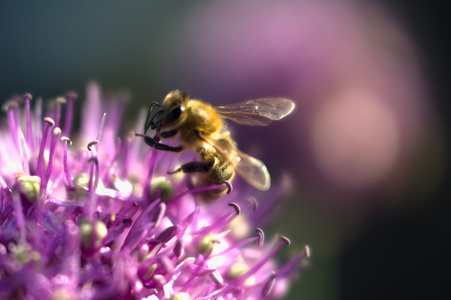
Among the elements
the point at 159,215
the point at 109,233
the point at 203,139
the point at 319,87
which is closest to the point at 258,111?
the point at 203,139

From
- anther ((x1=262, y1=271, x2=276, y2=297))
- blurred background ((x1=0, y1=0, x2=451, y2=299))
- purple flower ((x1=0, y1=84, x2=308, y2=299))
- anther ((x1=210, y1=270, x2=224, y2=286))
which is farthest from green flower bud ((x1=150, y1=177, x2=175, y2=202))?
blurred background ((x1=0, y1=0, x2=451, y2=299))

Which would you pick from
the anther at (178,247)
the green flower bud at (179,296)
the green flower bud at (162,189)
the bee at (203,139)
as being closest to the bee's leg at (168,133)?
the bee at (203,139)

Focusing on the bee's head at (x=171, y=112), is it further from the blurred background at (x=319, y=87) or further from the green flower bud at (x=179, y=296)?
the blurred background at (x=319, y=87)

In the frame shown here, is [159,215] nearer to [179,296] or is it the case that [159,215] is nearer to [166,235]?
[166,235]

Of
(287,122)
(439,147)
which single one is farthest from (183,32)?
(439,147)

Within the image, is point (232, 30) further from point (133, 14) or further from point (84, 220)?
point (84, 220)

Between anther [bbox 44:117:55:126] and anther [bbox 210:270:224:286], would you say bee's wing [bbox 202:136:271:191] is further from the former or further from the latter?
anther [bbox 44:117:55:126]
